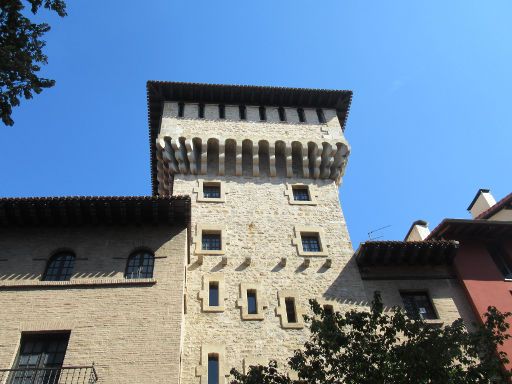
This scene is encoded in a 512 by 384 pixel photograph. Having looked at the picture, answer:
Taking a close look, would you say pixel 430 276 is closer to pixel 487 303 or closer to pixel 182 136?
pixel 487 303

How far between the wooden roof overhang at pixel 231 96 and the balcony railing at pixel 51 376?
47.7 ft

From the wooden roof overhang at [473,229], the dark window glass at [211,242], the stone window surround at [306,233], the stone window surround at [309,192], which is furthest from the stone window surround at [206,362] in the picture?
the wooden roof overhang at [473,229]

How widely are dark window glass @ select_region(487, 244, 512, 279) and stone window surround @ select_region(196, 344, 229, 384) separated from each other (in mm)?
11665

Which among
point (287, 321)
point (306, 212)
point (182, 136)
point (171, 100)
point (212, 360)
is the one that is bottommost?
point (212, 360)

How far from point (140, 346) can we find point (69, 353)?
1803 mm

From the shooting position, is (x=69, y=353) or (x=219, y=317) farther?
(x=219, y=317)

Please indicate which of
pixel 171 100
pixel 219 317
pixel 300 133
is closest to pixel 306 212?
pixel 300 133

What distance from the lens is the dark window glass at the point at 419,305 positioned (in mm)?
17425

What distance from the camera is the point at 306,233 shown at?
65.2 ft

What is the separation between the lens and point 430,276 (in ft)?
60.7

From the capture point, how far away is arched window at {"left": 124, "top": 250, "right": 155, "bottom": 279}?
1493 cm

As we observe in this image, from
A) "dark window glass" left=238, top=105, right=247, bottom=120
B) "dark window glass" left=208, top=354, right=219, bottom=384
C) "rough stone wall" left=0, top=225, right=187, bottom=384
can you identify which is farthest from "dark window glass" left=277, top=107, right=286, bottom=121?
"dark window glass" left=208, top=354, right=219, bottom=384

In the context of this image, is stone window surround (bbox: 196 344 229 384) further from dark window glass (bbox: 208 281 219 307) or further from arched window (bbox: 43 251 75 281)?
arched window (bbox: 43 251 75 281)

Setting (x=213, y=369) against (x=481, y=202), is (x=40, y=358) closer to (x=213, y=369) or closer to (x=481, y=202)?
(x=213, y=369)
